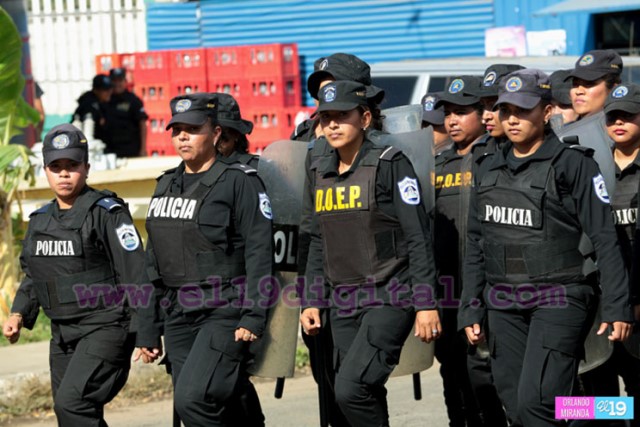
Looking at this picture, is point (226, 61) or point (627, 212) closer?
point (627, 212)

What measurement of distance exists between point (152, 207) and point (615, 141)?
247 centimetres

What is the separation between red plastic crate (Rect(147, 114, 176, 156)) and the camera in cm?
1999

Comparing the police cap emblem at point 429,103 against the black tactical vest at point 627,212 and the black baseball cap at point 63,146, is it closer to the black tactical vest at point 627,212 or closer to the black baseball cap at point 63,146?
the black tactical vest at point 627,212

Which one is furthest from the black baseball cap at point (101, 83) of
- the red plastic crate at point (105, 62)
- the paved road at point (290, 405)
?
the red plastic crate at point (105, 62)

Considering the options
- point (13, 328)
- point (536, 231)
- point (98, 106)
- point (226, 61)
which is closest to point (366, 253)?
point (536, 231)

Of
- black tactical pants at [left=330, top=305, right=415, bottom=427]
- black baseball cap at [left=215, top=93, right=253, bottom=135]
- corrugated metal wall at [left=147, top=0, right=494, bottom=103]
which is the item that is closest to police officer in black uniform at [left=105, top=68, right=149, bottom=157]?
corrugated metal wall at [left=147, top=0, right=494, bottom=103]

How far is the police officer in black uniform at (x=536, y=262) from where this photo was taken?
552 cm

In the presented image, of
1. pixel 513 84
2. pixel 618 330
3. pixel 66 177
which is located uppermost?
pixel 513 84

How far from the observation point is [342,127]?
19.9 feet

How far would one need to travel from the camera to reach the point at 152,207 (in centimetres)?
621

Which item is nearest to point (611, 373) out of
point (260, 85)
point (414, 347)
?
point (414, 347)

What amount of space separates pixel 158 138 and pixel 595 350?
583 inches

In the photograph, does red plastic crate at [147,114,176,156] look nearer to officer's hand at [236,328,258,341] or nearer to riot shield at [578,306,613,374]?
officer's hand at [236,328,258,341]

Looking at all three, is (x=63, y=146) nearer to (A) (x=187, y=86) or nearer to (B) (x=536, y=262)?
(B) (x=536, y=262)
